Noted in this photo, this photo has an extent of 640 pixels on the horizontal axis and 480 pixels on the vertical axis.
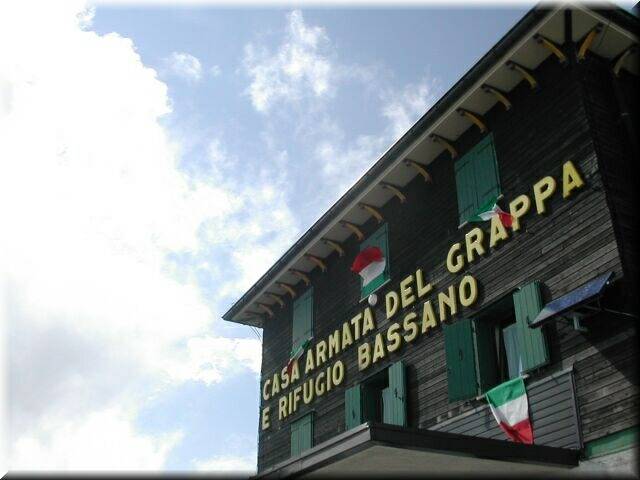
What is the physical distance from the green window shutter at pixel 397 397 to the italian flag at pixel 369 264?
2.61m

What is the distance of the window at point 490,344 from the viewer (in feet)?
40.6

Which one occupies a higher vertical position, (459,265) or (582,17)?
(582,17)

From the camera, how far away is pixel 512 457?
10.1 meters

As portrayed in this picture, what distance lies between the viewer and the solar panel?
10742 millimetres

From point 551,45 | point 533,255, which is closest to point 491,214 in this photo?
point 533,255

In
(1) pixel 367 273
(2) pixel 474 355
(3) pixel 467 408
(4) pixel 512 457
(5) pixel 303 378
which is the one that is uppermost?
(1) pixel 367 273

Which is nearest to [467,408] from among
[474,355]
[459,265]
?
[474,355]

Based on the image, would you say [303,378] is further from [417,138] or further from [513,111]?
[513,111]

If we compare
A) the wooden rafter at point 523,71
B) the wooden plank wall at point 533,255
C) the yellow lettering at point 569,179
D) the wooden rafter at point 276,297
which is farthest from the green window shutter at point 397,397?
the wooden rafter at point 276,297

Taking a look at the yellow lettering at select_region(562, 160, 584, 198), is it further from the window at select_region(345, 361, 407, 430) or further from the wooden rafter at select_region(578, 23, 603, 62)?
the window at select_region(345, 361, 407, 430)

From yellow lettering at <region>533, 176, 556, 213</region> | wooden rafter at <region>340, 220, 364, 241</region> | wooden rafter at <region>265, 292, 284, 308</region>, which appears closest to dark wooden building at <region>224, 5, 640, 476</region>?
yellow lettering at <region>533, 176, 556, 213</region>

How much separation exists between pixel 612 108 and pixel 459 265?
13.6 ft

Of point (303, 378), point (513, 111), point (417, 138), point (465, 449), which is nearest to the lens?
point (465, 449)

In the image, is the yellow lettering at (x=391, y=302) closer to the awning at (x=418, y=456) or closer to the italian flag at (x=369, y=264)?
the italian flag at (x=369, y=264)
